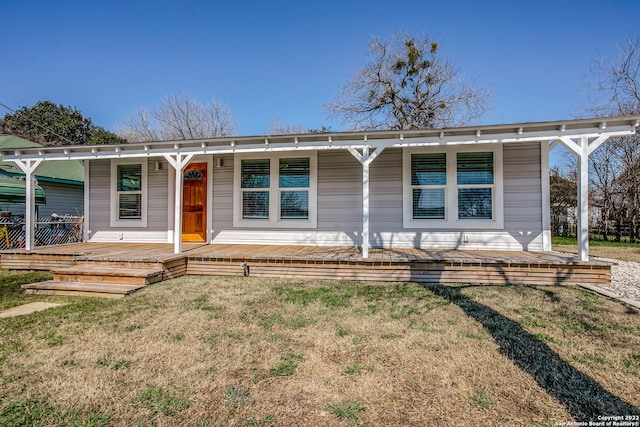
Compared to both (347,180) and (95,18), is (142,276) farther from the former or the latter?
(95,18)

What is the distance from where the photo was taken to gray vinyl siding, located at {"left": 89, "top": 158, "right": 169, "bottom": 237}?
312 inches

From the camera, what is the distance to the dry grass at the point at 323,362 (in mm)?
1913

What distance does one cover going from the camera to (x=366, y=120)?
17.8m

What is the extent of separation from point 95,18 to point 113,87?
793cm

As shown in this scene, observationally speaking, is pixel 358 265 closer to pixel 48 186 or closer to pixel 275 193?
pixel 275 193

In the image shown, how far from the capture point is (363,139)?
5914 mm

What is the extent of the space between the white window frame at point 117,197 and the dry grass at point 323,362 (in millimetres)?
4081

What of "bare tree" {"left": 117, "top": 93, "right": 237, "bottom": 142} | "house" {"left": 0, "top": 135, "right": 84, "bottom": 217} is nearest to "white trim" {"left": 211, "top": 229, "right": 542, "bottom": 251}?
"house" {"left": 0, "top": 135, "right": 84, "bottom": 217}

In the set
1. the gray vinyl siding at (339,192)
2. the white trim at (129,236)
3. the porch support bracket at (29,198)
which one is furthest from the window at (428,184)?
the porch support bracket at (29,198)

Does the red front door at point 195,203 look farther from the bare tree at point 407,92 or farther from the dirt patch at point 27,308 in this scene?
the bare tree at point 407,92

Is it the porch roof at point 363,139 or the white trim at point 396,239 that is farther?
the white trim at point 396,239

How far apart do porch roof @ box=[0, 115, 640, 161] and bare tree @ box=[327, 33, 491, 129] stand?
12109 millimetres

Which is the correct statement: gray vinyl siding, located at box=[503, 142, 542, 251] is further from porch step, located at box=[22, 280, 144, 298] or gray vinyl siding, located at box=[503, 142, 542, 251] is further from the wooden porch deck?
porch step, located at box=[22, 280, 144, 298]

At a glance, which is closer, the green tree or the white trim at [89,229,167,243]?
the white trim at [89,229,167,243]
